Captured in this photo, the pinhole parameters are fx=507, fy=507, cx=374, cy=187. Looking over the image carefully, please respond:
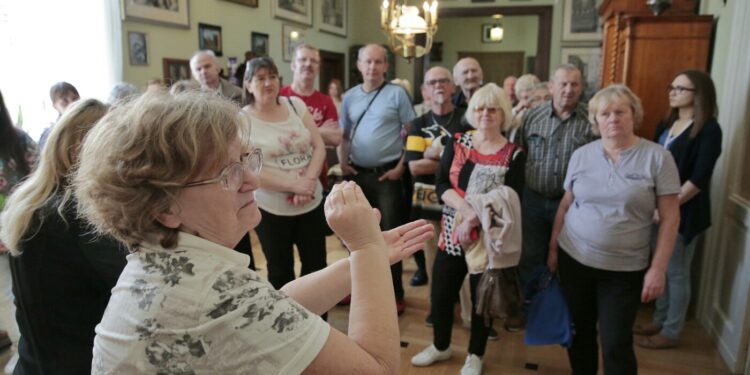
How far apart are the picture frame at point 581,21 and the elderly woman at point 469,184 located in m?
5.54

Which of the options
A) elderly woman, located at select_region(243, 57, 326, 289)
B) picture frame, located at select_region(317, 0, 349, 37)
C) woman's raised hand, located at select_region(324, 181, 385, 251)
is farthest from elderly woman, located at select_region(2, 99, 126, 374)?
picture frame, located at select_region(317, 0, 349, 37)

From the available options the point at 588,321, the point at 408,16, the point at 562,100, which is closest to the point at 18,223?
the point at 408,16

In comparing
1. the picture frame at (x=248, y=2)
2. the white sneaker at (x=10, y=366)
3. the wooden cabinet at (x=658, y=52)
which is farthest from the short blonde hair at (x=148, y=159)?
the picture frame at (x=248, y=2)

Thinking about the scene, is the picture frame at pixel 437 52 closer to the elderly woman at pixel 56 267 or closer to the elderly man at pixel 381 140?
the elderly man at pixel 381 140

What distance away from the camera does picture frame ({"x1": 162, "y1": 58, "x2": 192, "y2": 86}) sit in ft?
14.3

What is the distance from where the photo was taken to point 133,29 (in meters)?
4.02

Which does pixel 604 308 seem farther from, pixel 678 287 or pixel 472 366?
pixel 678 287

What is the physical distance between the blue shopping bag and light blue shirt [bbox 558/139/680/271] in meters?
0.27

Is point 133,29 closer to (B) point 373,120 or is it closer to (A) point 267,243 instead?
(B) point 373,120

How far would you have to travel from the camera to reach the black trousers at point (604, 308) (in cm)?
193

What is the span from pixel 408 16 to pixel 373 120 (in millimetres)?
895

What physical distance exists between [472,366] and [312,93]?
185 cm

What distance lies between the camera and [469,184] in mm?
2338

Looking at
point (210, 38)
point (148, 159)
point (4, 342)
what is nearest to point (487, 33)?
point (210, 38)
